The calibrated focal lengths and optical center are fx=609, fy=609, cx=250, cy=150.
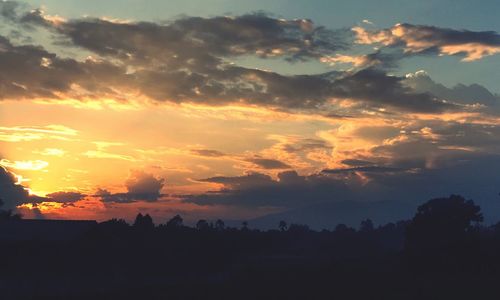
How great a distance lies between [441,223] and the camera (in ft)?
281

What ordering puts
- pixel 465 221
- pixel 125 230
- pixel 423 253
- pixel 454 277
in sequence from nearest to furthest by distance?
pixel 454 277, pixel 423 253, pixel 465 221, pixel 125 230

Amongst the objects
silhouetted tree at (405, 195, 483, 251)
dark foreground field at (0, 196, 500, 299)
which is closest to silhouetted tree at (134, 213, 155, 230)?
dark foreground field at (0, 196, 500, 299)

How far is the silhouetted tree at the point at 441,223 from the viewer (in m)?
79.5

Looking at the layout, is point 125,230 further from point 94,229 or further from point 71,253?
point 71,253

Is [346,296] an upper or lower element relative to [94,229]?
lower

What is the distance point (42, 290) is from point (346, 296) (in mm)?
32025

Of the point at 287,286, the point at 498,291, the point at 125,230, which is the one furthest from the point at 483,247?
the point at 125,230

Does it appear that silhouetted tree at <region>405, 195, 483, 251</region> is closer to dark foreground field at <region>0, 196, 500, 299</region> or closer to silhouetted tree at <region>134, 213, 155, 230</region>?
dark foreground field at <region>0, 196, 500, 299</region>

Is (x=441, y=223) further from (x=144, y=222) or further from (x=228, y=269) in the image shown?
(x=144, y=222)

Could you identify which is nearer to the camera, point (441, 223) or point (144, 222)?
point (441, 223)

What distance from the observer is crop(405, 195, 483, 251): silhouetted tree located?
79500 millimetres

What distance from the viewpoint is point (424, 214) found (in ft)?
289

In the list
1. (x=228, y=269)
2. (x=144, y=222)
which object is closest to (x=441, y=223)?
(x=228, y=269)

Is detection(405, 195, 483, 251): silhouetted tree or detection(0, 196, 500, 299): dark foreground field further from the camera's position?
detection(405, 195, 483, 251): silhouetted tree
